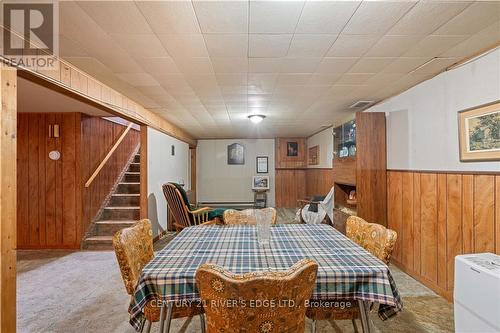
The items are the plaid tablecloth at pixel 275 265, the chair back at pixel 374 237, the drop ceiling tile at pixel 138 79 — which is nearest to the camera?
the plaid tablecloth at pixel 275 265

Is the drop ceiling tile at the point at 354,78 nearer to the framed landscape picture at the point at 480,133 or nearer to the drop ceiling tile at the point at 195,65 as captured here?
the framed landscape picture at the point at 480,133

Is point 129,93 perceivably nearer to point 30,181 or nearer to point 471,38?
point 30,181

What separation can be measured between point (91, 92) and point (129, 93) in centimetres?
58

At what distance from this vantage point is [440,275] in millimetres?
2574

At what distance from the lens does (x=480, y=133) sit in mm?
2121

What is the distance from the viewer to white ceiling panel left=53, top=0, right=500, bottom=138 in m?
1.58

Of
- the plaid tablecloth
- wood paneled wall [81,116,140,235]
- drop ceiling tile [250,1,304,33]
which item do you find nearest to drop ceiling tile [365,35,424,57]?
drop ceiling tile [250,1,304,33]

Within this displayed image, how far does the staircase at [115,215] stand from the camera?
13.6 ft

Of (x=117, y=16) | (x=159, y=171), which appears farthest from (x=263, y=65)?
(x=159, y=171)

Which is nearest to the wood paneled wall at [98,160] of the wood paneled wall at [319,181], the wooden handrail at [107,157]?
the wooden handrail at [107,157]

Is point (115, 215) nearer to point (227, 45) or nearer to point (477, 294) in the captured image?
point (227, 45)

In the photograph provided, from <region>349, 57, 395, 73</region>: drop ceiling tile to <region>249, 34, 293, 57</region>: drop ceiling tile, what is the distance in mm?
774

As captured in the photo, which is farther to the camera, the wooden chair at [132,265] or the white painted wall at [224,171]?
the white painted wall at [224,171]

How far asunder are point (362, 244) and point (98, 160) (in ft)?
15.5
